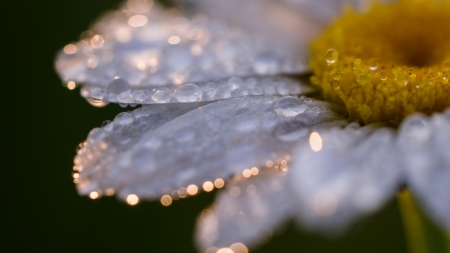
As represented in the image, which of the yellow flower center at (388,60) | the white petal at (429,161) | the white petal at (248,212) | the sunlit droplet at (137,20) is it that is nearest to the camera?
the white petal at (429,161)

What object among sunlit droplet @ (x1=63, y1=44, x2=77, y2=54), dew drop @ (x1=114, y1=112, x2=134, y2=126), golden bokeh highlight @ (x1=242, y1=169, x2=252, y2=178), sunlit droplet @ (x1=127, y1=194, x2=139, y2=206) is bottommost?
sunlit droplet @ (x1=127, y1=194, x2=139, y2=206)

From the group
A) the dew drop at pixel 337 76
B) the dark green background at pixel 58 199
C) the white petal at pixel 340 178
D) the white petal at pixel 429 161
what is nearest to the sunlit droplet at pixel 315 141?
the white petal at pixel 340 178

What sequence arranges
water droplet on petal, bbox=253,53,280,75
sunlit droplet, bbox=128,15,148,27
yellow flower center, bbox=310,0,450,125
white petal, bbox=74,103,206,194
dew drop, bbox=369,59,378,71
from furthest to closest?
sunlit droplet, bbox=128,15,148,27
water droplet on petal, bbox=253,53,280,75
dew drop, bbox=369,59,378,71
yellow flower center, bbox=310,0,450,125
white petal, bbox=74,103,206,194

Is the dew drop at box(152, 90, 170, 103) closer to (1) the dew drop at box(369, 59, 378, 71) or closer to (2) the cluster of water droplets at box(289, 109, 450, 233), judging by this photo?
(2) the cluster of water droplets at box(289, 109, 450, 233)

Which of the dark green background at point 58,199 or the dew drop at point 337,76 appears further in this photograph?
the dark green background at point 58,199

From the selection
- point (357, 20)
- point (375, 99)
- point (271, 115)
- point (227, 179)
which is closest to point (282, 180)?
point (227, 179)

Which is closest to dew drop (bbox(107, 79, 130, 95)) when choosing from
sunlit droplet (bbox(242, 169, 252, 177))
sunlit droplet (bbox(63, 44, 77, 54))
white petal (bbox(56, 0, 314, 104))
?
white petal (bbox(56, 0, 314, 104))

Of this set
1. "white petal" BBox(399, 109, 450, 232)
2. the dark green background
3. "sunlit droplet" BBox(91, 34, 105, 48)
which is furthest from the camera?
the dark green background

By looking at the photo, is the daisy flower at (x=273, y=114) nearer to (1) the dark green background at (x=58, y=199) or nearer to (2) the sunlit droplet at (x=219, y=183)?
(2) the sunlit droplet at (x=219, y=183)

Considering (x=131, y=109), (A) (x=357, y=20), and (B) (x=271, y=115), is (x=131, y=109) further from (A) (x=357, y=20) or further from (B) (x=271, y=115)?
(A) (x=357, y=20)
